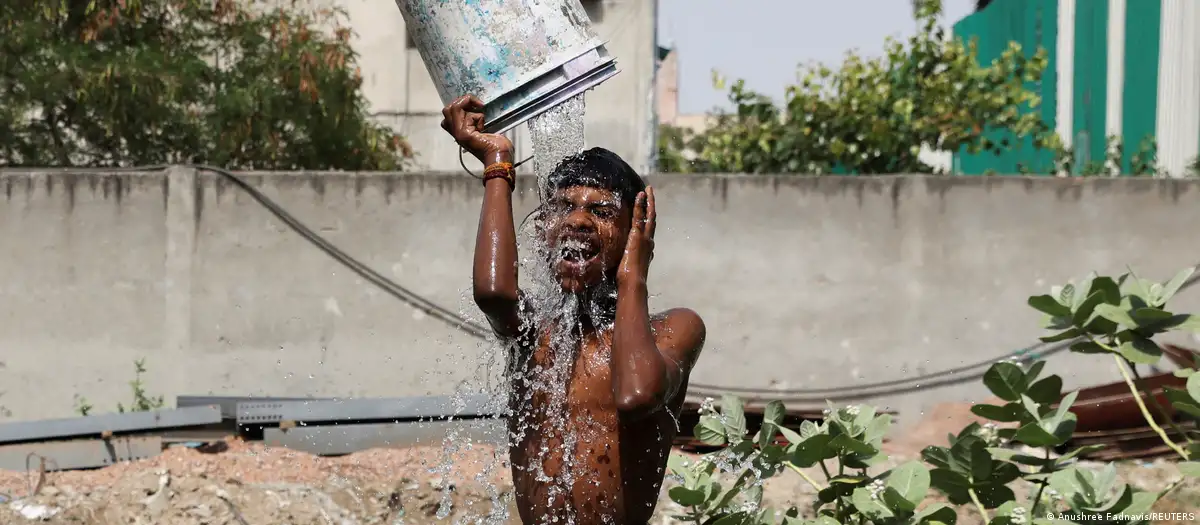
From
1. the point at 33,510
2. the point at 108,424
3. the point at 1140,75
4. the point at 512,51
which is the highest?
the point at 1140,75

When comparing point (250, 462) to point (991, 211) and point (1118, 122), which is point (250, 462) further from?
point (1118, 122)

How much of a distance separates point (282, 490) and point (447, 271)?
1856 mm

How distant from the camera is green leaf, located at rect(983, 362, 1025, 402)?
9.20 feet

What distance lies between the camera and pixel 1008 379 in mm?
2812

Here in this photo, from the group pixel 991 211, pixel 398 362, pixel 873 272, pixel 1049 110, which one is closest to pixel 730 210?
pixel 873 272

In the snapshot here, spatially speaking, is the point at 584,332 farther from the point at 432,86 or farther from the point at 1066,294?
the point at 432,86

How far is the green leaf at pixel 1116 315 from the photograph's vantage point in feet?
8.99

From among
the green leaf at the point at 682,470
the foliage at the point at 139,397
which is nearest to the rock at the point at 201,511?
the foliage at the point at 139,397

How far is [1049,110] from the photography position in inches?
538

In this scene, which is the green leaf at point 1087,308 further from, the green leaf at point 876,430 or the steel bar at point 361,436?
the steel bar at point 361,436

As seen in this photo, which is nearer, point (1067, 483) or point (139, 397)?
point (1067, 483)

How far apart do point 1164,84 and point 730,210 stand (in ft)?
13.9

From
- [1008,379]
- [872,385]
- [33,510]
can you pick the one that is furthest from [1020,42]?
[1008,379]

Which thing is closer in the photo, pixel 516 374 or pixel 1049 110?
pixel 516 374
